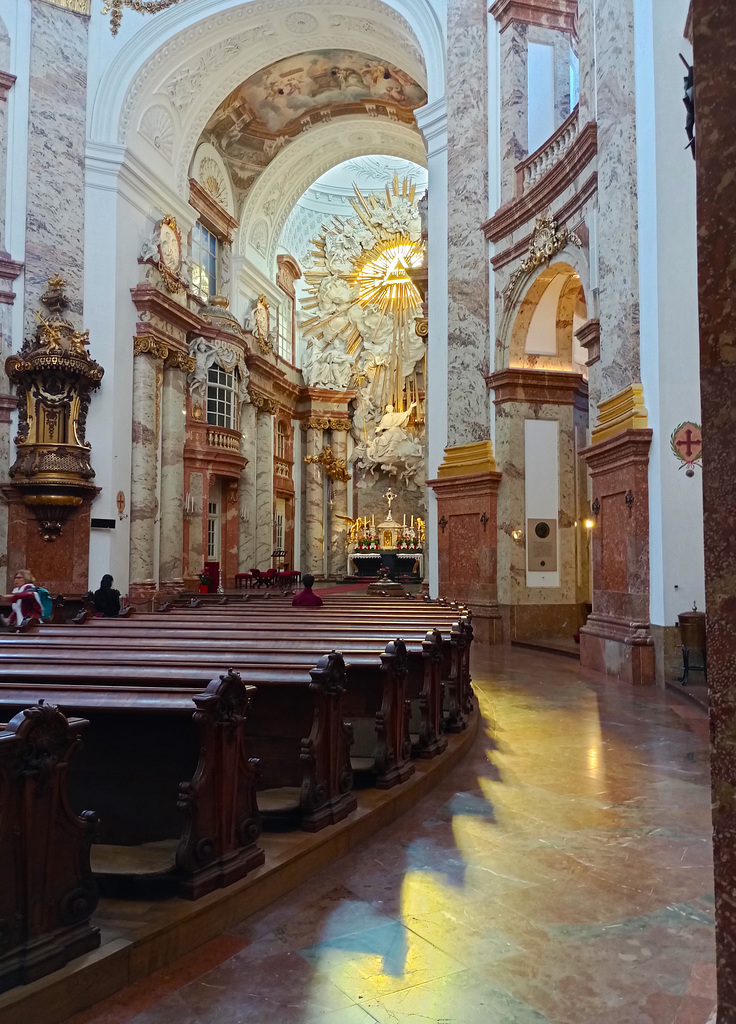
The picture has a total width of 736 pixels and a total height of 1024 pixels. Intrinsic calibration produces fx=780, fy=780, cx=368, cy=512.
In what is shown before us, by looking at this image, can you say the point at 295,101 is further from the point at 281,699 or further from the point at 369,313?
the point at 281,699

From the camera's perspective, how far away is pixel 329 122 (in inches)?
867

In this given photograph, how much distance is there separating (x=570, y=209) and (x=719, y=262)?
1065cm

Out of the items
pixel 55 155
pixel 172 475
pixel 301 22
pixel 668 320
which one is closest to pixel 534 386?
pixel 668 320

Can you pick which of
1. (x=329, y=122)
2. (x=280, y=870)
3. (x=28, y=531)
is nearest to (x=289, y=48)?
(x=329, y=122)

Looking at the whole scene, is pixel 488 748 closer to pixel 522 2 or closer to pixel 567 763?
pixel 567 763

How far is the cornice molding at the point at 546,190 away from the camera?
10.3 m

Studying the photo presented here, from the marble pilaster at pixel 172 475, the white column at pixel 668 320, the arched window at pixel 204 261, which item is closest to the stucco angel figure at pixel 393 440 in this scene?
the arched window at pixel 204 261

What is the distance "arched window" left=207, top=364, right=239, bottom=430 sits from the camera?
1931cm

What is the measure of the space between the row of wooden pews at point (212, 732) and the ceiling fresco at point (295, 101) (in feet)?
59.6

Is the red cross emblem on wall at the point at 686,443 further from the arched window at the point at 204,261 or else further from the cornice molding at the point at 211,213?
the cornice molding at the point at 211,213

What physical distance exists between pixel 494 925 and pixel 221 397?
1782 cm

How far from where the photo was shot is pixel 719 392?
4.70 ft

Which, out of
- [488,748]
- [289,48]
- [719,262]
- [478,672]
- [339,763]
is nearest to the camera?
[719,262]

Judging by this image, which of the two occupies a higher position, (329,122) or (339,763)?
(329,122)
